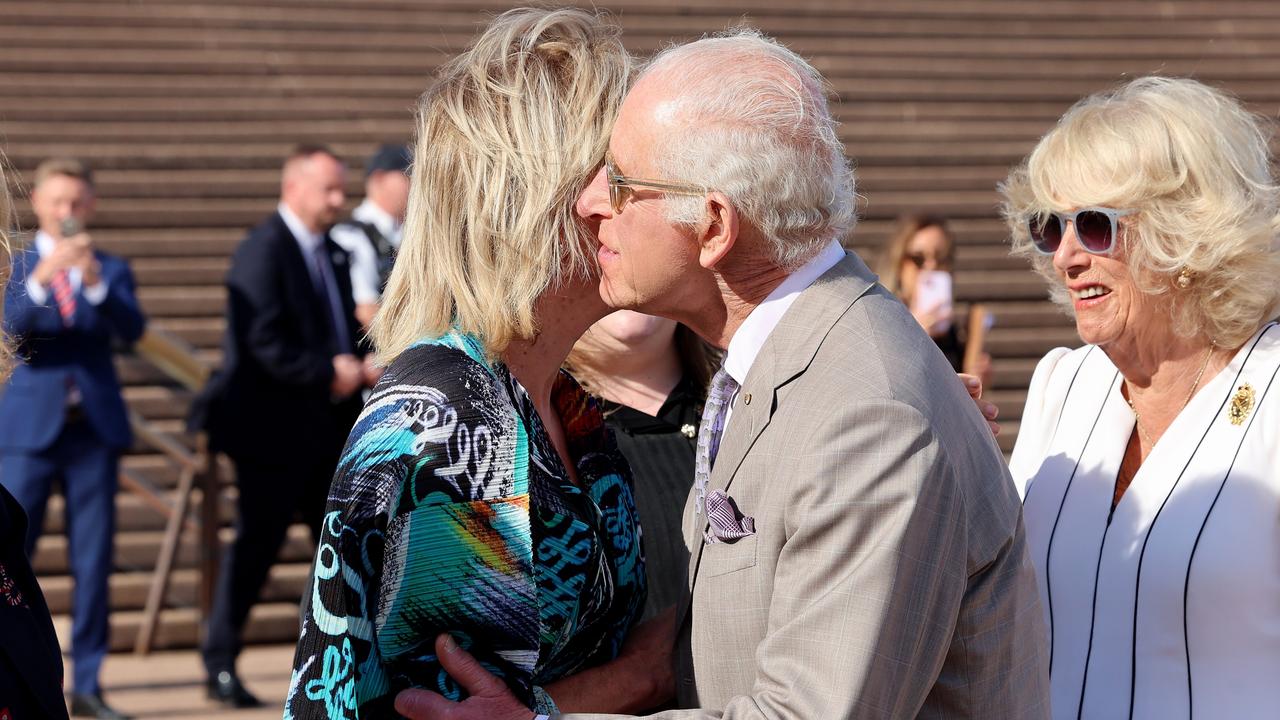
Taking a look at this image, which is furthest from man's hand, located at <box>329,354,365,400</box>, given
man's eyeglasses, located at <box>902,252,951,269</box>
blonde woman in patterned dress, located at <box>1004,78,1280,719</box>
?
blonde woman in patterned dress, located at <box>1004,78,1280,719</box>

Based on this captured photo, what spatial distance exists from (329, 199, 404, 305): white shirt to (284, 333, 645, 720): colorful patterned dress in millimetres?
4351

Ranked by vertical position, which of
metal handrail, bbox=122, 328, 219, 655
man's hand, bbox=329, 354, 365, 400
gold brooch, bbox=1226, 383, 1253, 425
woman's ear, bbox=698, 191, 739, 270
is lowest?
metal handrail, bbox=122, 328, 219, 655

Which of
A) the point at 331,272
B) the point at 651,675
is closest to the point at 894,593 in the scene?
the point at 651,675

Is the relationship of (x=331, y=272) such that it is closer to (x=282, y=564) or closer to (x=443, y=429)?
(x=282, y=564)

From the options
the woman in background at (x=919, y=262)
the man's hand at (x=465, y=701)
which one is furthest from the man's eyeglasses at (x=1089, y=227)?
the woman in background at (x=919, y=262)

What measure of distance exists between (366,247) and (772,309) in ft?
15.6

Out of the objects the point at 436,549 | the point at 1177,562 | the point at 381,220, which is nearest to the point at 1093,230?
the point at 1177,562

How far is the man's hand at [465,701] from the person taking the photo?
205cm

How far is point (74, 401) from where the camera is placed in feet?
20.7

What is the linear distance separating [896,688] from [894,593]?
127mm

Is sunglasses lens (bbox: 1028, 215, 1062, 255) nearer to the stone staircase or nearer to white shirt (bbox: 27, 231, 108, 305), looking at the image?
white shirt (bbox: 27, 231, 108, 305)

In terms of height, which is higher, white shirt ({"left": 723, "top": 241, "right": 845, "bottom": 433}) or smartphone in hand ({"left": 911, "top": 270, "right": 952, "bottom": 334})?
white shirt ({"left": 723, "top": 241, "right": 845, "bottom": 433})

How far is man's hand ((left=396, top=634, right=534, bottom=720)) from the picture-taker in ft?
6.73

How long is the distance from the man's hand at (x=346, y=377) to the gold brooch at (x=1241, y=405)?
14.5 ft
